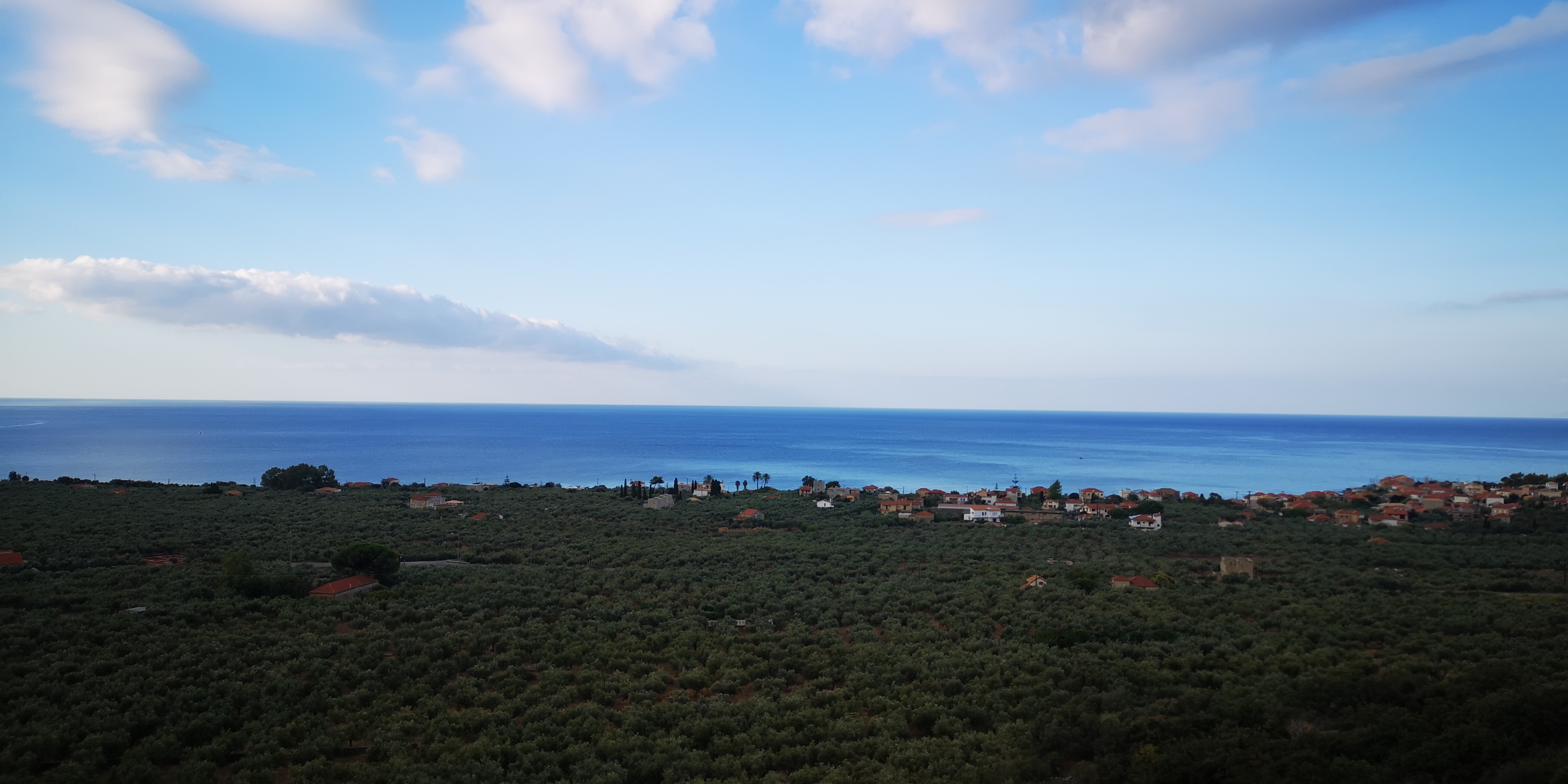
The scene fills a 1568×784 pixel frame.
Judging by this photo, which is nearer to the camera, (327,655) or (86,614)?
(327,655)

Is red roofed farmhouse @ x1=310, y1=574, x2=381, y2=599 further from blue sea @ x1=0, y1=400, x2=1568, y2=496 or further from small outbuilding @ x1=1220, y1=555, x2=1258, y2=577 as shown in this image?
blue sea @ x1=0, y1=400, x2=1568, y2=496

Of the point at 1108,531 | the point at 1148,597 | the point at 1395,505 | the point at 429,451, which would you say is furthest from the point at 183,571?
the point at 429,451

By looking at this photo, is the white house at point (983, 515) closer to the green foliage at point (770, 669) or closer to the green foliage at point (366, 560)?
the green foliage at point (770, 669)

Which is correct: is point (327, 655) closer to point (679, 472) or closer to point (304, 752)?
point (304, 752)

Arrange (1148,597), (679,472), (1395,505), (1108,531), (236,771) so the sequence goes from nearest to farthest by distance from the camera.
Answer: (236,771), (1148,597), (1108,531), (1395,505), (679,472)

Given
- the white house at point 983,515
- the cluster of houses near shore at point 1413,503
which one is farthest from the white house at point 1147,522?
the white house at point 983,515

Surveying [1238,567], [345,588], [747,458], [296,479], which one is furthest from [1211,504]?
[747,458]

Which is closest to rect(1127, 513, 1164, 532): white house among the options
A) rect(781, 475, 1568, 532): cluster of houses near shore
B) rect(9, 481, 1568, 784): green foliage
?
rect(781, 475, 1568, 532): cluster of houses near shore
